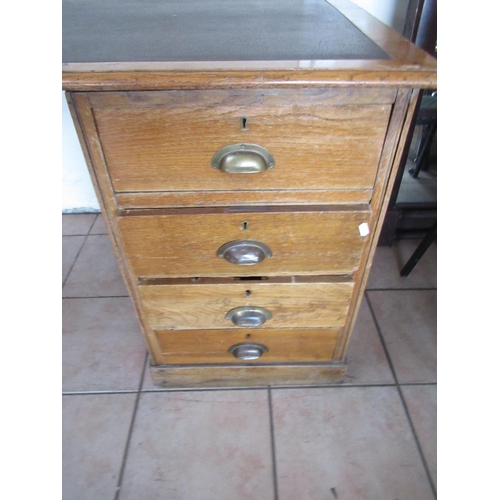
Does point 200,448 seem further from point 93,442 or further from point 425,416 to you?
point 425,416

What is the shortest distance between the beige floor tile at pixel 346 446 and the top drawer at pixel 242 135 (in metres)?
0.66

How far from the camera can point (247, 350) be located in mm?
953

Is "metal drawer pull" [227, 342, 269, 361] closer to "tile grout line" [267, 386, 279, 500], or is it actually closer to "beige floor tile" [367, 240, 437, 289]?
"tile grout line" [267, 386, 279, 500]

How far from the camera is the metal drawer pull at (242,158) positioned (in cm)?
60

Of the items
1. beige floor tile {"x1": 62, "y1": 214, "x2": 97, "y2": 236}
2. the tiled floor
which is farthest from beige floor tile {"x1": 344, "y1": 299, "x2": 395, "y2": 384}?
beige floor tile {"x1": 62, "y1": 214, "x2": 97, "y2": 236}

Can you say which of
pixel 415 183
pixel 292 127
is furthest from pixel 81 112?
pixel 415 183

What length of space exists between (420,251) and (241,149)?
982 mm

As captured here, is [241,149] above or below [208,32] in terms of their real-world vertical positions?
below

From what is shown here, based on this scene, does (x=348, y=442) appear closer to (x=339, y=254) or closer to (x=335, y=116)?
(x=339, y=254)

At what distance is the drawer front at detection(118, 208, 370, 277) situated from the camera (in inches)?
27.0

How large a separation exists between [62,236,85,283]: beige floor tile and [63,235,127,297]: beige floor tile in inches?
0.9

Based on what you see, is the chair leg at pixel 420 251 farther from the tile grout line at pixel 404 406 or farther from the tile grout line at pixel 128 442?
the tile grout line at pixel 128 442

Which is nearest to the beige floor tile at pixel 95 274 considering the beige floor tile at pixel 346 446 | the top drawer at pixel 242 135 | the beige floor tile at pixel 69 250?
the beige floor tile at pixel 69 250

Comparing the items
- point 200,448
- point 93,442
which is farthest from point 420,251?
point 93,442
